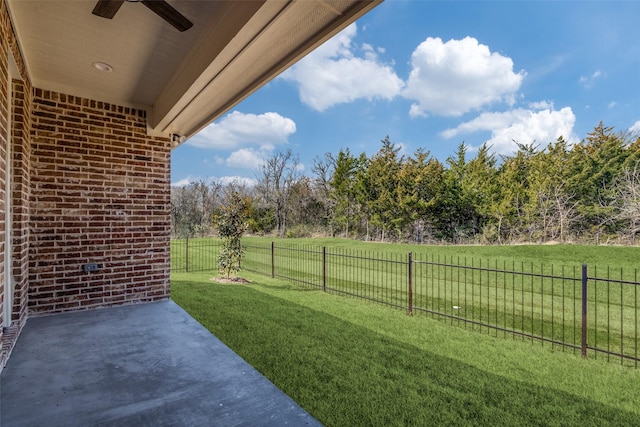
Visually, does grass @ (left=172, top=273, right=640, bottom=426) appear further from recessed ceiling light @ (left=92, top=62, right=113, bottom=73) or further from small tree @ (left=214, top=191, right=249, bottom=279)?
recessed ceiling light @ (left=92, top=62, right=113, bottom=73)

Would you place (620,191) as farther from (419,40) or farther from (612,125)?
(419,40)

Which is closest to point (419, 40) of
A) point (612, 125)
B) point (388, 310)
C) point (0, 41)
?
point (612, 125)

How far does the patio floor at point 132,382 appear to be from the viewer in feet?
5.86

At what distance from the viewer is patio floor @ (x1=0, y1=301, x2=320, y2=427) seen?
179cm

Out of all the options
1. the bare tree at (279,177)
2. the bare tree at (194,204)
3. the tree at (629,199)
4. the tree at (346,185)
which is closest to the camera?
the tree at (629,199)

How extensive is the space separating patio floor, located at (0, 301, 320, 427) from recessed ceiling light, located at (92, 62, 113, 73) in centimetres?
259

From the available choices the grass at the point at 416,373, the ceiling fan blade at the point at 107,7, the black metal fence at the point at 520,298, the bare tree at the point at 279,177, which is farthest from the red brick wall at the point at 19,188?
the bare tree at the point at 279,177

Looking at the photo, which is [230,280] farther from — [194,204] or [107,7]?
[194,204]

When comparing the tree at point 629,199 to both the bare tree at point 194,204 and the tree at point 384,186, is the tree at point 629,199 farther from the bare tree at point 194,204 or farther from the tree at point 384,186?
the bare tree at point 194,204

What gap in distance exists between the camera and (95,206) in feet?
12.6

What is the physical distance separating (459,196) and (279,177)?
11535 mm

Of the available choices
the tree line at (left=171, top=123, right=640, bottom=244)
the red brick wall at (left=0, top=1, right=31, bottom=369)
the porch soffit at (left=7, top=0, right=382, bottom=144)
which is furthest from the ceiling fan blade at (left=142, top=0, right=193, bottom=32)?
the tree line at (left=171, top=123, right=640, bottom=244)

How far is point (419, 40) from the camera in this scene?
74.8 feet

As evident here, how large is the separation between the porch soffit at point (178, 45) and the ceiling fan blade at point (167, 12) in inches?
6.5
